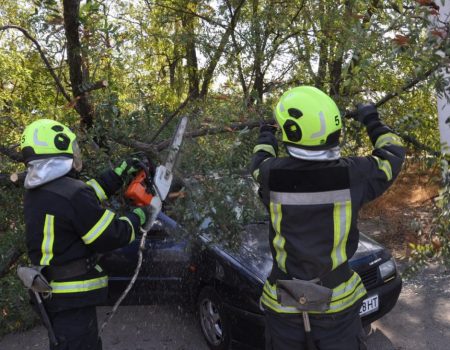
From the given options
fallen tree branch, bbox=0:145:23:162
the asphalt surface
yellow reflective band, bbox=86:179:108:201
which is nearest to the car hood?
the asphalt surface

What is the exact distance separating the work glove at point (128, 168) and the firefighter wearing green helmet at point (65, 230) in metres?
0.34

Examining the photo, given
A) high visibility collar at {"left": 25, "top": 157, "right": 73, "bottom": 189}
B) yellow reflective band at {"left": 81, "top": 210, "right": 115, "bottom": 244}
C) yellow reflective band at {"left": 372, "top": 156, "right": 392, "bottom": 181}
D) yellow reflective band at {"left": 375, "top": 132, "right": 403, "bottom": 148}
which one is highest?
yellow reflective band at {"left": 375, "top": 132, "right": 403, "bottom": 148}

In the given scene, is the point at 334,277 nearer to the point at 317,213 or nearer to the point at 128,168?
the point at 317,213

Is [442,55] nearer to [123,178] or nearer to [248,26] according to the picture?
[123,178]

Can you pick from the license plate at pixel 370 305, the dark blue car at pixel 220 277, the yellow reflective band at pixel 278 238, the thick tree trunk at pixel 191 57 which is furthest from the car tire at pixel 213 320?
the thick tree trunk at pixel 191 57

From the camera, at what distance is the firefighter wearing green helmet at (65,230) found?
2.55m

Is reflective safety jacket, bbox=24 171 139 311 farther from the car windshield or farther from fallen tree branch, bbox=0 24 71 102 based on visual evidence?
fallen tree branch, bbox=0 24 71 102

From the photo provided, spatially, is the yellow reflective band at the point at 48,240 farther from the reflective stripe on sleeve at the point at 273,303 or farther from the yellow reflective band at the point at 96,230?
the reflective stripe on sleeve at the point at 273,303

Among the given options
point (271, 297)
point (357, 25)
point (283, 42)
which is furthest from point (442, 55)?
Result: point (283, 42)

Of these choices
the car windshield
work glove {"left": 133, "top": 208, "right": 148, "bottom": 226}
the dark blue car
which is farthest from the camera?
the dark blue car

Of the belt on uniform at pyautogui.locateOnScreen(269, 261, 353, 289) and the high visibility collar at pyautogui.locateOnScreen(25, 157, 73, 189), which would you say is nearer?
the belt on uniform at pyautogui.locateOnScreen(269, 261, 353, 289)

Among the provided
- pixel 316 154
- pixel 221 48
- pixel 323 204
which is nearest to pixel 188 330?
pixel 323 204

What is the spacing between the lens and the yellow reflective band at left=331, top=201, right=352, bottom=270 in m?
2.27

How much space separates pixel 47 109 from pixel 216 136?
1.57 meters
